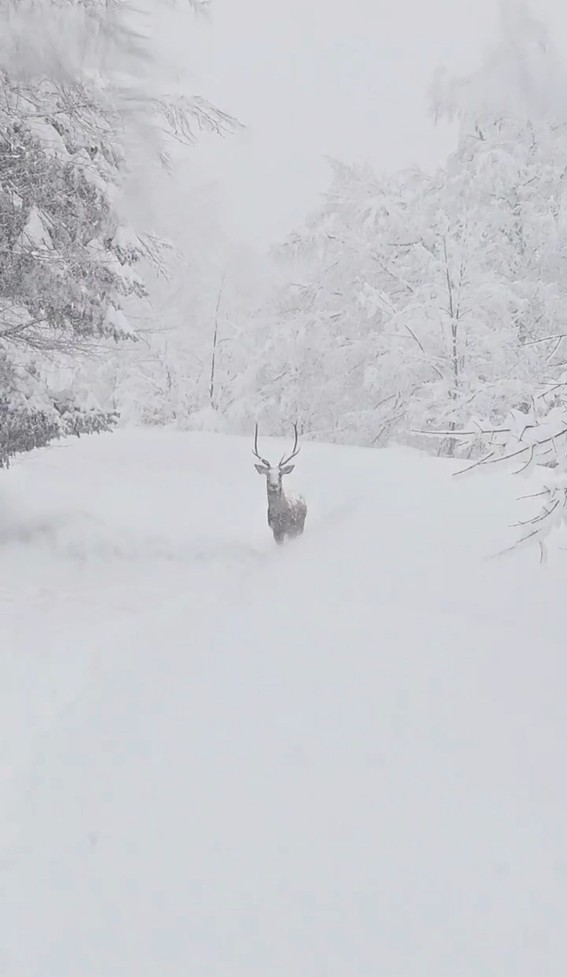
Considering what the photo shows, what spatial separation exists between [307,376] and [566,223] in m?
7.39

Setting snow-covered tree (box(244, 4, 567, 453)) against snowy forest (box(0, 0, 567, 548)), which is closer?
snowy forest (box(0, 0, 567, 548))

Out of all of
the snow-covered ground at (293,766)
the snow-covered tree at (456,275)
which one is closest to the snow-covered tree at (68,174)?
the snow-covered ground at (293,766)

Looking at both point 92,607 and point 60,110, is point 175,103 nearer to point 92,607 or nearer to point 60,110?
point 60,110

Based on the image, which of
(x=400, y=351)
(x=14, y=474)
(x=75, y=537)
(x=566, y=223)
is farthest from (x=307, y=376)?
(x=75, y=537)

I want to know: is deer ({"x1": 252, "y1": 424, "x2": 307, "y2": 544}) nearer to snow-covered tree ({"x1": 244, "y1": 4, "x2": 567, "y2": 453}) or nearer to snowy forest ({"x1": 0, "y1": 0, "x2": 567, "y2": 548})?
snowy forest ({"x1": 0, "y1": 0, "x2": 567, "y2": 548})

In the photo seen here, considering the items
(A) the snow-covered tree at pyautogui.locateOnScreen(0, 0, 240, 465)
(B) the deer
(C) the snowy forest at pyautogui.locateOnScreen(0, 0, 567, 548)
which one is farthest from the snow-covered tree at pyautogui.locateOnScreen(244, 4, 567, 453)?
(A) the snow-covered tree at pyautogui.locateOnScreen(0, 0, 240, 465)

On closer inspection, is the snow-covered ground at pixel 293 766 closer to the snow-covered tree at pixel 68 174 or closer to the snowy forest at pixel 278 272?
the snowy forest at pixel 278 272

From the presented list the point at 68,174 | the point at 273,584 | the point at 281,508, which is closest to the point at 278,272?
the point at 281,508

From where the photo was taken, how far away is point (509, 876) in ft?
9.82

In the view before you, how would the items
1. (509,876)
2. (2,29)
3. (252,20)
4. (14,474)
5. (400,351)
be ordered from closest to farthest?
(509,876)
(2,29)
(14,474)
(400,351)
(252,20)

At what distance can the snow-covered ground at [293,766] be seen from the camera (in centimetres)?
286

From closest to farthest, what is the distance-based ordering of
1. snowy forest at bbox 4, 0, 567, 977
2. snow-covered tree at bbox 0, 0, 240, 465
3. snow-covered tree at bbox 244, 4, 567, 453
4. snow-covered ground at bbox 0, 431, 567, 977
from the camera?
snow-covered ground at bbox 0, 431, 567, 977 < snowy forest at bbox 4, 0, 567, 977 < snow-covered tree at bbox 0, 0, 240, 465 < snow-covered tree at bbox 244, 4, 567, 453

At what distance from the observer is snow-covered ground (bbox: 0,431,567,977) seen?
2.86 metres

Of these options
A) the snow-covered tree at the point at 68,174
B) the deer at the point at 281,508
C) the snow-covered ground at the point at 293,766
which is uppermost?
the snow-covered tree at the point at 68,174
